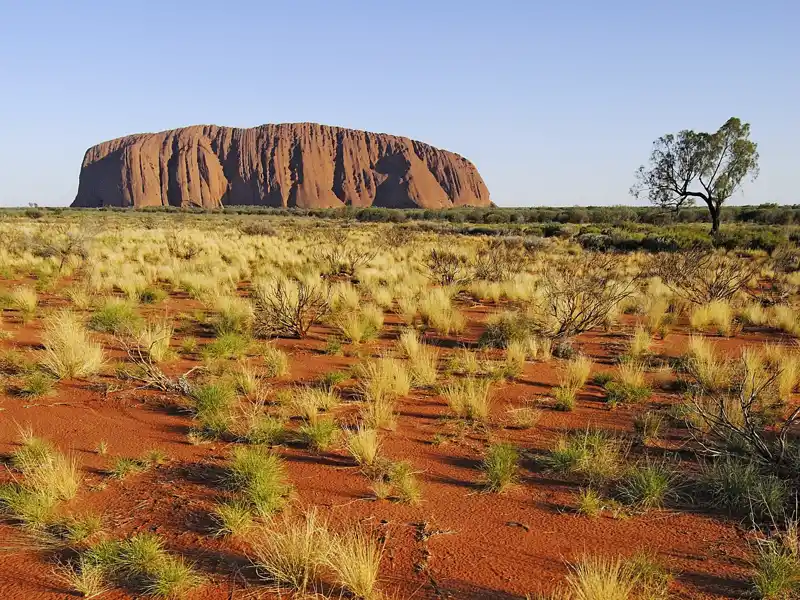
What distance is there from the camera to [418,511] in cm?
386

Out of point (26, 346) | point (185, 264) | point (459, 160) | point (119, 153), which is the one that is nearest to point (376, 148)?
point (459, 160)

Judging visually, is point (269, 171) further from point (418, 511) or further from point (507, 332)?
point (418, 511)

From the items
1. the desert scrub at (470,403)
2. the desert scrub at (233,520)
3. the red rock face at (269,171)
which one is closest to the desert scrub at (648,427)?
the desert scrub at (470,403)

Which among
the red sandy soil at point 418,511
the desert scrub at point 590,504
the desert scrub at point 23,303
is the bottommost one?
the red sandy soil at point 418,511

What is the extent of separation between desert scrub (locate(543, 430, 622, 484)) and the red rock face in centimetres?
13196

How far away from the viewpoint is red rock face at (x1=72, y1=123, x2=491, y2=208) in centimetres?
13650

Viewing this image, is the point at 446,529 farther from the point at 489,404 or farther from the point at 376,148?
the point at 376,148

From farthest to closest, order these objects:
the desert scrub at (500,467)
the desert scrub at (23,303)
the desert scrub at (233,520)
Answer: the desert scrub at (23,303), the desert scrub at (500,467), the desert scrub at (233,520)

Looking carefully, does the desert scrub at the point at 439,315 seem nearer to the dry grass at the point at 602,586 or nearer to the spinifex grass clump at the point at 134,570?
the dry grass at the point at 602,586

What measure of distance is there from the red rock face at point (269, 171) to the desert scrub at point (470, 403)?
5144 inches

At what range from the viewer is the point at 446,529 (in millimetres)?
3635

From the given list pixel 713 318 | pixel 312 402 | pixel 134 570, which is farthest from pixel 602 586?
pixel 713 318

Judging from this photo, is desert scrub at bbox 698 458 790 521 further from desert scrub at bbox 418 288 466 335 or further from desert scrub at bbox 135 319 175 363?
desert scrub at bbox 135 319 175 363

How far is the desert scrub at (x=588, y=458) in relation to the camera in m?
4.30
